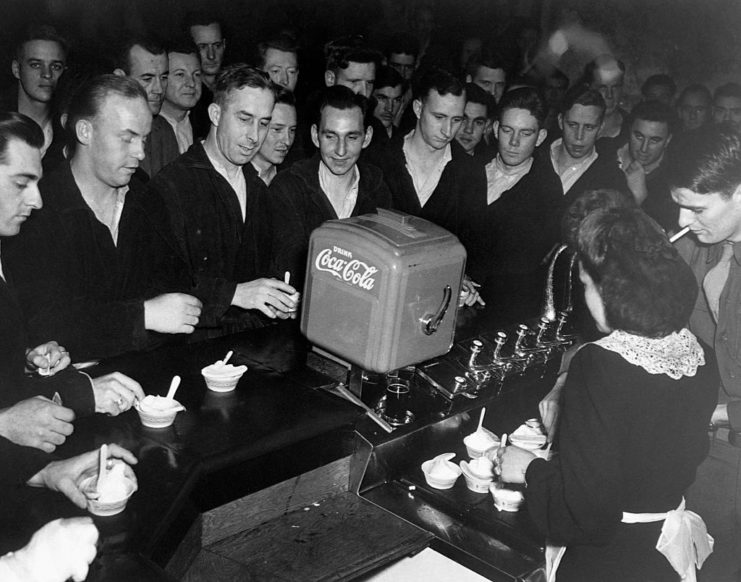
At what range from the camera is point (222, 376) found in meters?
2.00

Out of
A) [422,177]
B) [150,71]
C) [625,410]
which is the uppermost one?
[150,71]

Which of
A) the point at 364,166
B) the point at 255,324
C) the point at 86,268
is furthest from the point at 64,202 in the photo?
the point at 364,166

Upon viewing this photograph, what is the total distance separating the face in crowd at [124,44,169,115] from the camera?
4180mm

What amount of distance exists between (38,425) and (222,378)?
49 centimetres

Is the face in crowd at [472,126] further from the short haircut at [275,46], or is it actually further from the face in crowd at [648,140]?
the short haircut at [275,46]

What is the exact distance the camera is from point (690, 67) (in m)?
7.76

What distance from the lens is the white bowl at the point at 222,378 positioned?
6.54 feet

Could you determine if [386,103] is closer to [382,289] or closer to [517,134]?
[517,134]

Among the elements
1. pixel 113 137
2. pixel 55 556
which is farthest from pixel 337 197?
pixel 55 556

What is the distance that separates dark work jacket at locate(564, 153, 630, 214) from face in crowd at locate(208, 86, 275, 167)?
2.14m

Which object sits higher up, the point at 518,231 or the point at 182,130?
the point at 182,130

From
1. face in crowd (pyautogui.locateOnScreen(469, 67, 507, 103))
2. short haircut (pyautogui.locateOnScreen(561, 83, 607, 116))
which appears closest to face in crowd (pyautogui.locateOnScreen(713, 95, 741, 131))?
face in crowd (pyautogui.locateOnScreen(469, 67, 507, 103))

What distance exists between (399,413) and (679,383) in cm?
84

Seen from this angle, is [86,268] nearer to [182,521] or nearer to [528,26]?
[182,521]
